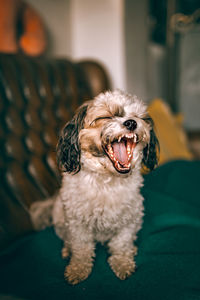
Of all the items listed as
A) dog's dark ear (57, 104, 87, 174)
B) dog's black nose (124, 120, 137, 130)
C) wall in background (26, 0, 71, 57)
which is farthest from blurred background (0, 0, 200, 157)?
dog's black nose (124, 120, 137, 130)

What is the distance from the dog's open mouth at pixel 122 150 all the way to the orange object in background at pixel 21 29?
118cm

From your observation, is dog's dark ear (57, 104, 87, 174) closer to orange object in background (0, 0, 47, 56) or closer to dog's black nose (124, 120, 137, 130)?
dog's black nose (124, 120, 137, 130)

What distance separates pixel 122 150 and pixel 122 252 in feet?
1.24

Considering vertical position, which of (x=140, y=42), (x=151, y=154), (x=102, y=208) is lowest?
(x=102, y=208)

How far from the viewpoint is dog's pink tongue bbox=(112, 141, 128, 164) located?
2.27 feet

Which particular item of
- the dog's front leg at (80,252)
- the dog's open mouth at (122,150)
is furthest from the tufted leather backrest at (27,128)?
the dog's open mouth at (122,150)

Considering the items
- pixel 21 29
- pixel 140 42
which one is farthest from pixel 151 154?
pixel 140 42

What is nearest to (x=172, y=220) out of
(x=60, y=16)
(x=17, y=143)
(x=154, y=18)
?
(x=17, y=143)

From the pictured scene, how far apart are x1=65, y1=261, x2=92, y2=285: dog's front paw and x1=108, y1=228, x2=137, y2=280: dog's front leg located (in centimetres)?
9

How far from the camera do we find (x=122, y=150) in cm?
72

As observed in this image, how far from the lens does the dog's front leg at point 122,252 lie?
0.82 metres

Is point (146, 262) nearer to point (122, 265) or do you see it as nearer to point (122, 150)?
point (122, 265)

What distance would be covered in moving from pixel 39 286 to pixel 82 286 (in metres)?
0.14

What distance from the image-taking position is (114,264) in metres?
0.83
